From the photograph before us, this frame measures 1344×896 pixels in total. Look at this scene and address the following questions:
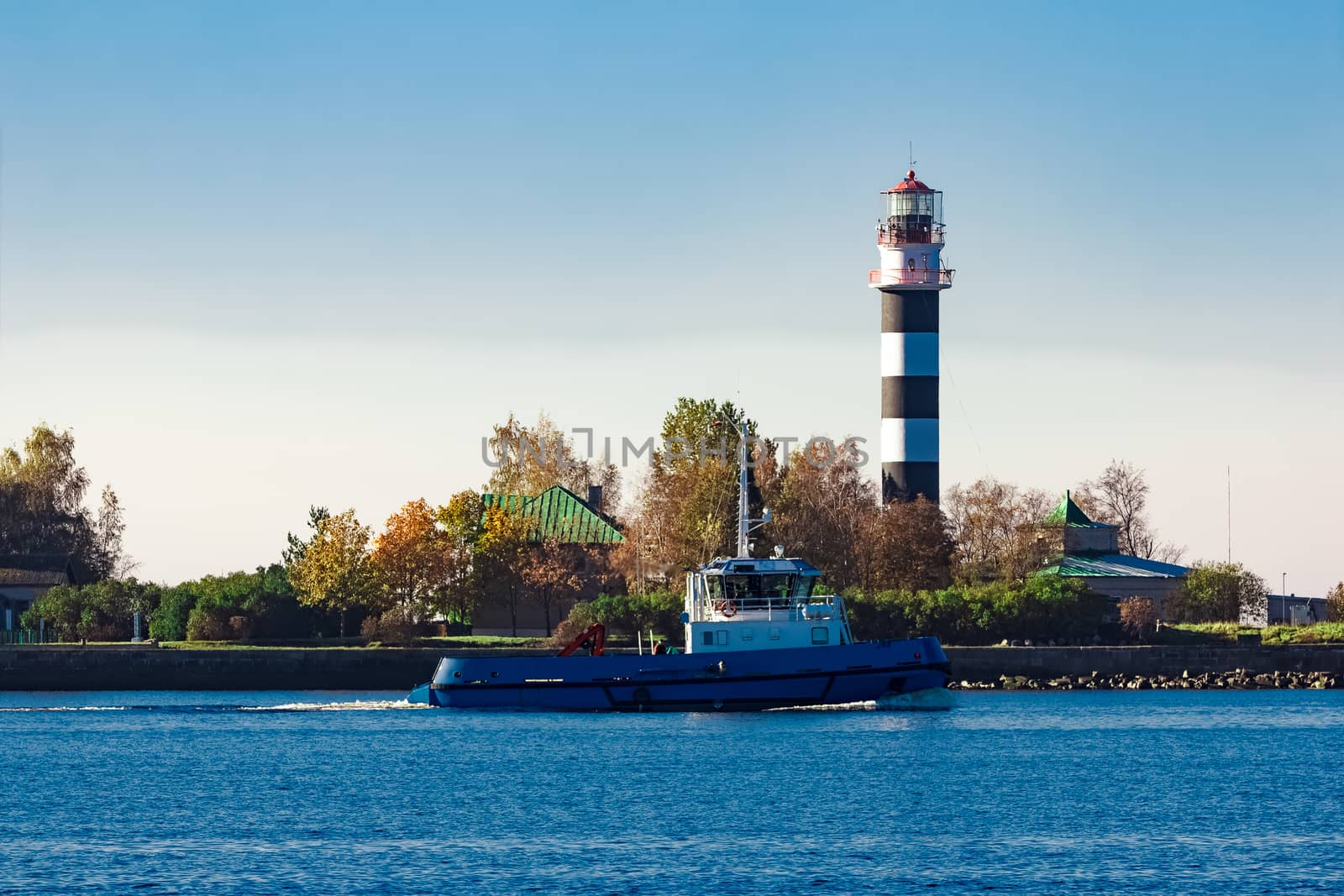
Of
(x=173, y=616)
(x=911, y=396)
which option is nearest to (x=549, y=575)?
(x=173, y=616)

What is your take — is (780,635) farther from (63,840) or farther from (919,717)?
(63,840)

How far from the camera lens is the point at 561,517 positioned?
114 metres

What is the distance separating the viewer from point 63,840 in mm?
46156

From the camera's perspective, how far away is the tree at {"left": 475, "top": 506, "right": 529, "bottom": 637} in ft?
342

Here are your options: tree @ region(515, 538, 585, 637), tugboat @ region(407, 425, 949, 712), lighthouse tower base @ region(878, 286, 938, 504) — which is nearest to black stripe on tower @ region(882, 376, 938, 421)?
lighthouse tower base @ region(878, 286, 938, 504)

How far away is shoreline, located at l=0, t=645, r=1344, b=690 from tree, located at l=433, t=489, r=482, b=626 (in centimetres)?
1154

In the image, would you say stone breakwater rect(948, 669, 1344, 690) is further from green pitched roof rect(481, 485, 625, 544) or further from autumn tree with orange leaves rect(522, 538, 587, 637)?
green pitched roof rect(481, 485, 625, 544)

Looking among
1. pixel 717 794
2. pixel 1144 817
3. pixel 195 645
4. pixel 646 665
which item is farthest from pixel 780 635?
pixel 195 645

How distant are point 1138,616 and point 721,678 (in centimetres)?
3526

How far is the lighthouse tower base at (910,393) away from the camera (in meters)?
99.6

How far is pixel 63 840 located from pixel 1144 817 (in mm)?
23936

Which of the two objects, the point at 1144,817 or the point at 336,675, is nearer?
the point at 1144,817

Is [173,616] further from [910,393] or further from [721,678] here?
[721,678]

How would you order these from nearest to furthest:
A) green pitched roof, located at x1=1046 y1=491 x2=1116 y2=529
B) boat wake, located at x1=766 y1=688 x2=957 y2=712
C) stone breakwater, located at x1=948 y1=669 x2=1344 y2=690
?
boat wake, located at x1=766 y1=688 x2=957 y2=712 → stone breakwater, located at x1=948 y1=669 x2=1344 y2=690 → green pitched roof, located at x1=1046 y1=491 x2=1116 y2=529
